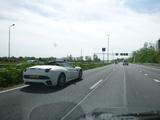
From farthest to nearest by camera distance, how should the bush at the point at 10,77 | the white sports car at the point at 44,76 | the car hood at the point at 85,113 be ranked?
the bush at the point at 10,77
the white sports car at the point at 44,76
the car hood at the point at 85,113

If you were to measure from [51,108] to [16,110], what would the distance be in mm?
991

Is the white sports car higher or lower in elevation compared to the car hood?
higher

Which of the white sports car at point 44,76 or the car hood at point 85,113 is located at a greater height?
the white sports car at point 44,76

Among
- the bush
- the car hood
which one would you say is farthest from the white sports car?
the car hood

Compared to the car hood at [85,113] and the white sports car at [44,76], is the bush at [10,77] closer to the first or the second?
the white sports car at [44,76]

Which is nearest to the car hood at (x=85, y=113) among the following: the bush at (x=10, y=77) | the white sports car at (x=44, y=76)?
the white sports car at (x=44, y=76)

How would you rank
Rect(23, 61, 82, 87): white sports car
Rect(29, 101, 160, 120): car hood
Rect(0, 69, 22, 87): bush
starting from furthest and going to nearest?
Rect(0, 69, 22, 87): bush < Rect(23, 61, 82, 87): white sports car < Rect(29, 101, 160, 120): car hood

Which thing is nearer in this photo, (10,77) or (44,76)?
(44,76)

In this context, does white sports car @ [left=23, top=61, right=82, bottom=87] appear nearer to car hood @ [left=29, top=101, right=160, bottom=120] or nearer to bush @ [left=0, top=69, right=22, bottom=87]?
bush @ [left=0, top=69, right=22, bottom=87]

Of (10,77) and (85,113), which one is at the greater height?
(10,77)

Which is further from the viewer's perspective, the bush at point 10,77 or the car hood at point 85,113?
the bush at point 10,77

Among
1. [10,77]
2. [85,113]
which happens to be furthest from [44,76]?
[85,113]

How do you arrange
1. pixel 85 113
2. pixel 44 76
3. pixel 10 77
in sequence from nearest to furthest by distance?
pixel 85 113 < pixel 44 76 < pixel 10 77

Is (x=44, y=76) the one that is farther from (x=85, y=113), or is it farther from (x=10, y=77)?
(x=85, y=113)
